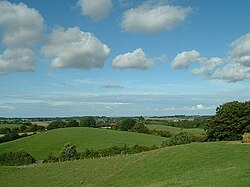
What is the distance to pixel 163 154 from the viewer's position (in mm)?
40781

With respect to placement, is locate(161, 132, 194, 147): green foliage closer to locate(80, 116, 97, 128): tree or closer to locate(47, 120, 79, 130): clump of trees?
locate(47, 120, 79, 130): clump of trees

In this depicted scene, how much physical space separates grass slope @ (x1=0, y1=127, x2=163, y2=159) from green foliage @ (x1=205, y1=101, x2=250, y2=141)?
128 ft

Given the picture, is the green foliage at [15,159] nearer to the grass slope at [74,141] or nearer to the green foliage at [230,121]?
the grass slope at [74,141]

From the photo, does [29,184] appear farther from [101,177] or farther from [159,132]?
[159,132]

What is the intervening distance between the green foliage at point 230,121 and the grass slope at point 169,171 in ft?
102

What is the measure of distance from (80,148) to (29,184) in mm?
64492

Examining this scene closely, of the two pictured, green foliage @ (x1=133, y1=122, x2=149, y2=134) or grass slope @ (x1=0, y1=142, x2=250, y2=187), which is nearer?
grass slope @ (x1=0, y1=142, x2=250, y2=187)

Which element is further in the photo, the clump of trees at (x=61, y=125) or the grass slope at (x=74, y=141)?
the clump of trees at (x=61, y=125)

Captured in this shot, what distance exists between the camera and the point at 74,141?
117 meters

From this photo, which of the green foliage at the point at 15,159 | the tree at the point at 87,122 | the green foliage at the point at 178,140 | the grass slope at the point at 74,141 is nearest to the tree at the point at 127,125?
the tree at the point at 87,122

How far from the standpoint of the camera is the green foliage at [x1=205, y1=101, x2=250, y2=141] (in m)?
68.8

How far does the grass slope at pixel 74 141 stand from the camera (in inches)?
4281

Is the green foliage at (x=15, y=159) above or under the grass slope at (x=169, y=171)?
under

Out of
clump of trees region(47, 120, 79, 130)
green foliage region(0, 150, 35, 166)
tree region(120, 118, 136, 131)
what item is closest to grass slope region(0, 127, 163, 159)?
green foliage region(0, 150, 35, 166)
